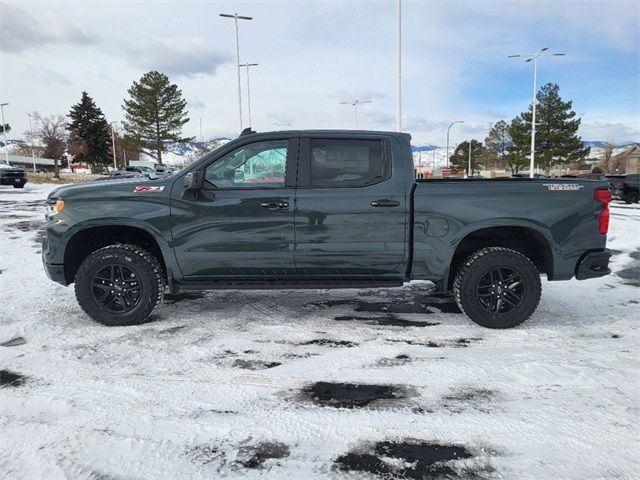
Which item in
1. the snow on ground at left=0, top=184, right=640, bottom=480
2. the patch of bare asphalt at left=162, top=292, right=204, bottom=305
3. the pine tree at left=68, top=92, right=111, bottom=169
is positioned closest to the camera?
the snow on ground at left=0, top=184, right=640, bottom=480

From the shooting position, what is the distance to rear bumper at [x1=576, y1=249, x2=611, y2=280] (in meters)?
4.32

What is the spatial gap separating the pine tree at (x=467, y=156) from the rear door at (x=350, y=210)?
8398 cm

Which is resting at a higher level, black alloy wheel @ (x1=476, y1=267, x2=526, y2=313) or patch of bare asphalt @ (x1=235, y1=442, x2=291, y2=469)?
black alloy wheel @ (x1=476, y1=267, x2=526, y2=313)

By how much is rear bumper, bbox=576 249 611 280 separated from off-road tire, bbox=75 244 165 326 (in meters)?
4.03

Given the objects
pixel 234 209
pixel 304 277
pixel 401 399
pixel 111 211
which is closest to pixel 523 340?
pixel 401 399

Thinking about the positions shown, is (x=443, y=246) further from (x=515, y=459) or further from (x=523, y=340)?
(x=515, y=459)

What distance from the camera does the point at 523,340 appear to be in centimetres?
410

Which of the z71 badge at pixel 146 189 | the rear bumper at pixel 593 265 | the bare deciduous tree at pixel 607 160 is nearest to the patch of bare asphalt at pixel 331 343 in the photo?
the z71 badge at pixel 146 189

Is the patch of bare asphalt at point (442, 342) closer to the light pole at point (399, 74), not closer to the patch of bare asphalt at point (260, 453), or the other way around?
the patch of bare asphalt at point (260, 453)

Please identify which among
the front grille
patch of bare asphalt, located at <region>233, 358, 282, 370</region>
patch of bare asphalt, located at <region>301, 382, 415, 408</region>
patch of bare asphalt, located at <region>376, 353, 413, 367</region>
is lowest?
patch of bare asphalt, located at <region>301, 382, 415, 408</region>

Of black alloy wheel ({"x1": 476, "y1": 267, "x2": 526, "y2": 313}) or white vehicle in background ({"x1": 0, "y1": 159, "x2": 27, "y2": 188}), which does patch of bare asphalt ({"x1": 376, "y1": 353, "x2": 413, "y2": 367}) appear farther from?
white vehicle in background ({"x1": 0, "y1": 159, "x2": 27, "y2": 188})

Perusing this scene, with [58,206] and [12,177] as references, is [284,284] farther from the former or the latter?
[12,177]

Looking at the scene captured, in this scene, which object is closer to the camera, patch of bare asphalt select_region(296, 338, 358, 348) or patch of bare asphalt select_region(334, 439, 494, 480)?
patch of bare asphalt select_region(334, 439, 494, 480)

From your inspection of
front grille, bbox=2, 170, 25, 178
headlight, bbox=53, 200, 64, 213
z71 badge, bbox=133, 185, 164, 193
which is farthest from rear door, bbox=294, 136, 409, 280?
front grille, bbox=2, 170, 25, 178
